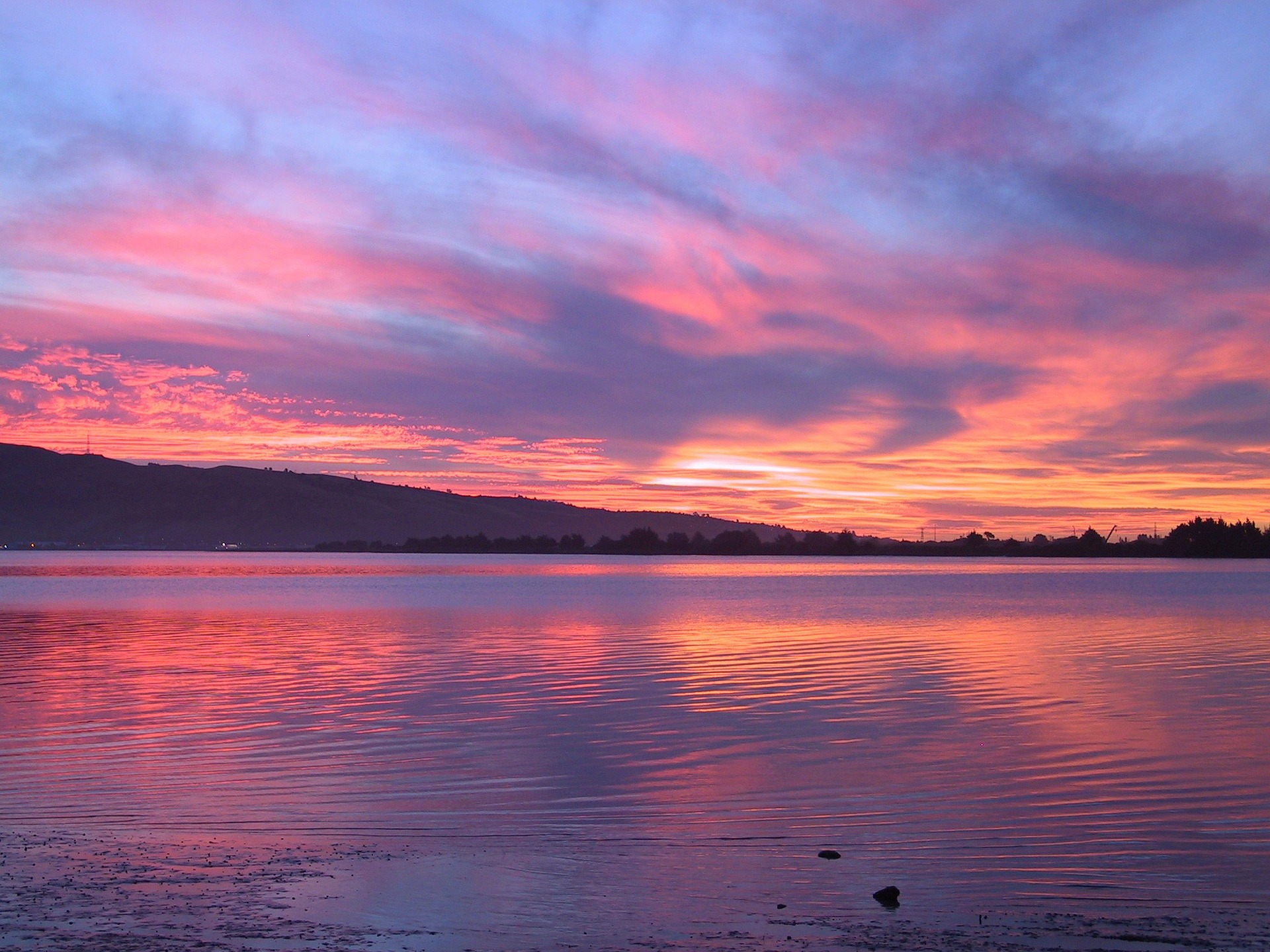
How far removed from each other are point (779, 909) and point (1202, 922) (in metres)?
3.00

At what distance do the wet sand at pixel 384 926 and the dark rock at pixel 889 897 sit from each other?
9 centimetres

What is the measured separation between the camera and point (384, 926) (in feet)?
25.1

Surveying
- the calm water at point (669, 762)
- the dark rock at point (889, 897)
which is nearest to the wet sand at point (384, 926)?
the dark rock at point (889, 897)

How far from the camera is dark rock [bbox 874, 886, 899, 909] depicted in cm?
820

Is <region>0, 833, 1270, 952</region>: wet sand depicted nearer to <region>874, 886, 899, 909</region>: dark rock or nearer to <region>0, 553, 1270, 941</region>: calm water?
<region>874, 886, 899, 909</region>: dark rock

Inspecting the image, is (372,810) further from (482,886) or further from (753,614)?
(753,614)

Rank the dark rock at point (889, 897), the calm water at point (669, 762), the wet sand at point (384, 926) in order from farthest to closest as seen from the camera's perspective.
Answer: the calm water at point (669, 762), the dark rock at point (889, 897), the wet sand at point (384, 926)

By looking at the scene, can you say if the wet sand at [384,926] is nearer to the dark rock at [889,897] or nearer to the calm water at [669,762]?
the dark rock at [889,897]

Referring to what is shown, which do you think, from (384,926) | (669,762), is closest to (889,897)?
(384,926)

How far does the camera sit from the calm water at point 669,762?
8961mm

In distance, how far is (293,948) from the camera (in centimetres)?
712

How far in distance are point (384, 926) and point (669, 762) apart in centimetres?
690

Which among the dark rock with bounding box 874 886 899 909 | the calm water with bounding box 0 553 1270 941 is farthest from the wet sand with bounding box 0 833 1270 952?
the calm water with bounding box 0 553 1270 941

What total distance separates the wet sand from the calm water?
0.27 meters
